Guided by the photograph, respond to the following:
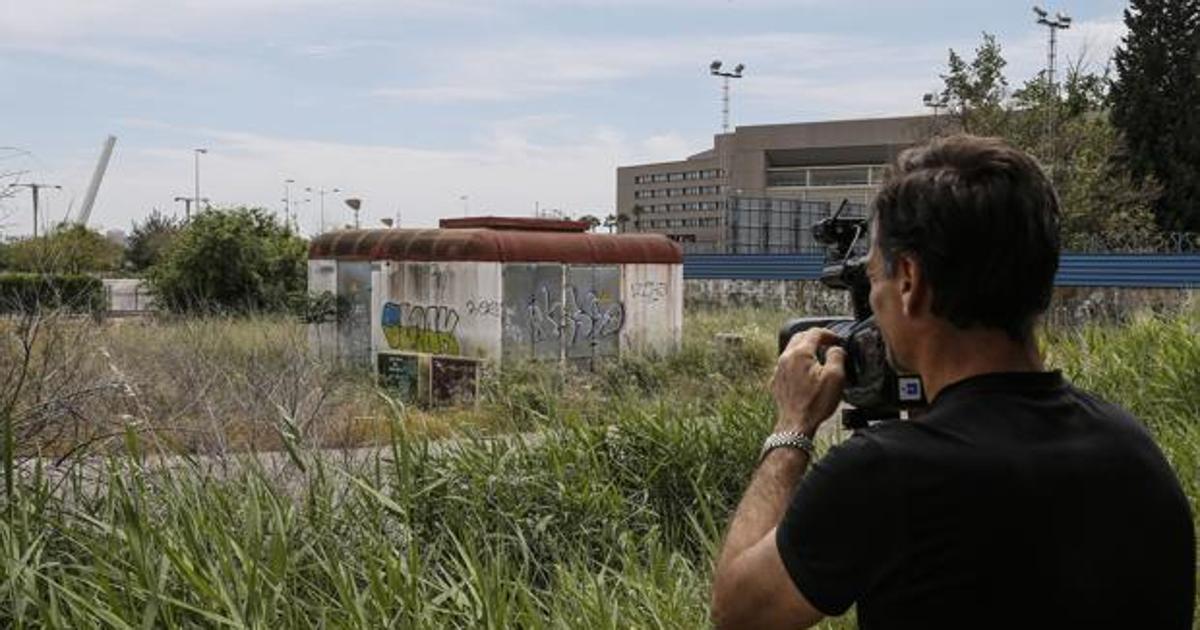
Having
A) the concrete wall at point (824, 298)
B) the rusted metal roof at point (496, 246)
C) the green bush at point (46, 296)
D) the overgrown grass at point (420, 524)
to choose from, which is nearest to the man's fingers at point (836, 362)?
the overgrown grass at point (420, 524)

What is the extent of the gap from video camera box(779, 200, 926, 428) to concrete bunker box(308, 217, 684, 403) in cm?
1267

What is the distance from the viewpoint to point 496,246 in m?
16.6

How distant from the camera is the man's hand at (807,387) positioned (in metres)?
2.07

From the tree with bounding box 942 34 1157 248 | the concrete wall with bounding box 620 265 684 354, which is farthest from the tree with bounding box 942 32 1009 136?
the concrete wall with bounding box 620 265 684 354

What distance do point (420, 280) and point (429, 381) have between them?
5.85 ft

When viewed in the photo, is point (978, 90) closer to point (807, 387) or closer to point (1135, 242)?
point (1135, 242)

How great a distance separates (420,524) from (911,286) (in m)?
3.60

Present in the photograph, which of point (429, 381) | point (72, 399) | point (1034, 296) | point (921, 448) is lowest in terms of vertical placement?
point (429, 381)

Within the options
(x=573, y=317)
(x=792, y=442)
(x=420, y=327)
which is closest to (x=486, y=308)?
(x=420, y=327)

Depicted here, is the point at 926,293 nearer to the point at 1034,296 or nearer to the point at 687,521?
the point at 1034,296

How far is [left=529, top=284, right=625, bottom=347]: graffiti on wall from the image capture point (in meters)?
17.3

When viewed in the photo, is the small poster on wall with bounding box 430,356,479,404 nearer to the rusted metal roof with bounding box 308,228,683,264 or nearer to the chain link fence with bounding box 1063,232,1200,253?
the rusted metal roof with bounding box 308,228,683,264

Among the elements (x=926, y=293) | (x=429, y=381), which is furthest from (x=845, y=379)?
(x=429, y=381)

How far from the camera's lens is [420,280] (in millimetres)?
17141
